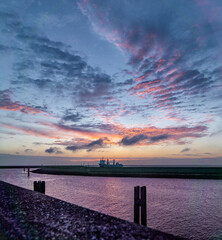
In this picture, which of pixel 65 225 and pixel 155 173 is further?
pixel 155 173

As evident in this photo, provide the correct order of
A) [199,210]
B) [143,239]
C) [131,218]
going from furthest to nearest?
[199,210] → [131,218] → [143,239]

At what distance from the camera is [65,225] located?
728 cm

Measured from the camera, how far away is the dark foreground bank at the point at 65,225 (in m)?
6.36

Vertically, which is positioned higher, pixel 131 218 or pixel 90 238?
pixel 90 238

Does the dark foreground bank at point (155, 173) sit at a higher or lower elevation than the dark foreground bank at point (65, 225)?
lower

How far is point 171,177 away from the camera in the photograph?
232 ft

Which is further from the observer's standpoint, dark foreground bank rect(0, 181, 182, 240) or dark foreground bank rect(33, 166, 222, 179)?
dark foreground bank rect(33, 166, 222, 179)

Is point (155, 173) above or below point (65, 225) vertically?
below

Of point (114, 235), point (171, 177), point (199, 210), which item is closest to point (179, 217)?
point (199, 210)

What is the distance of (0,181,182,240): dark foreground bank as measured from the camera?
6.36m

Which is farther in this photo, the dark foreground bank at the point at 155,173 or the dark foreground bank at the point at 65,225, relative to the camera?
the dark foreground bank at the point at 155,173

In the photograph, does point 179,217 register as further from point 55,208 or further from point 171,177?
point 171,177

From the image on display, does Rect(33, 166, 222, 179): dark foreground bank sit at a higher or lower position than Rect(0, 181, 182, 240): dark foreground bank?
lower

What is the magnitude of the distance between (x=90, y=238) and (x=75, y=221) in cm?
171
